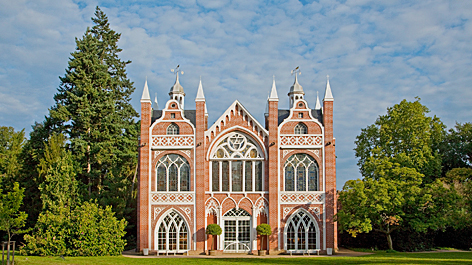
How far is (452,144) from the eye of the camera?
36438mm

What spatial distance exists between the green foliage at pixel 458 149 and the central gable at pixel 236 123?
17415mm

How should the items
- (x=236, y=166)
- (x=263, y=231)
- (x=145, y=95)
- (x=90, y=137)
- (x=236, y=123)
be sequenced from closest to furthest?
(x=263, y=231), (x=236, y=166), (x=236, y=123), (x=145, y=95), (x=90, y=137)

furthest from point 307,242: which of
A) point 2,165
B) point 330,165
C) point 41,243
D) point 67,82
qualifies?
point 2,165

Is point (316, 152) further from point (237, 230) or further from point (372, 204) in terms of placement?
point (237, 230)

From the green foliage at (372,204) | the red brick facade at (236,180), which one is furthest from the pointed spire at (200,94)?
the green foliage at (372,204)

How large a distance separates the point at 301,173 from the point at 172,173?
8698mm

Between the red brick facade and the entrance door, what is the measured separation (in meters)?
0.06

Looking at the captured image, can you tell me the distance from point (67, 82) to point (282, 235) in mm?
21536

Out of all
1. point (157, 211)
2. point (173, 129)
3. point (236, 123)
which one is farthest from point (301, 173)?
point (157, 211)

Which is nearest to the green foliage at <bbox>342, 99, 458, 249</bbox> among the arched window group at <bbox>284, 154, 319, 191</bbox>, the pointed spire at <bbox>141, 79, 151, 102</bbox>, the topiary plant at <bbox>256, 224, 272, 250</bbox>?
the arched window group at <bbox>284, 154, 319, 191</bbox>

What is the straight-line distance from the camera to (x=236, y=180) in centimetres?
2847

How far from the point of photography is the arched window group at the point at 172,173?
28.4m

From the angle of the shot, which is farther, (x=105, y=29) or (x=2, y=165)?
(x=105, y=29)

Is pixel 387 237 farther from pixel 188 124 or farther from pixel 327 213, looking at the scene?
pixel 188 124
